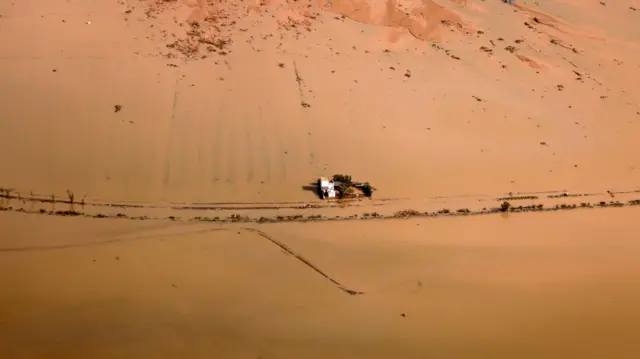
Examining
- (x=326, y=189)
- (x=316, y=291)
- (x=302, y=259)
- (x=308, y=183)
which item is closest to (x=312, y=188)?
(x=308, y=183)

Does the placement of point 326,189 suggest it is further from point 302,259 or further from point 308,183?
point 302,259

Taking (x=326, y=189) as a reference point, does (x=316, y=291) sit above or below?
below

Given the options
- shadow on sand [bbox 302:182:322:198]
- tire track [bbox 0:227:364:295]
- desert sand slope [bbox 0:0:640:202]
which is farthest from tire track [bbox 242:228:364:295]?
shadow on sand [bbox 302:182:322:198]

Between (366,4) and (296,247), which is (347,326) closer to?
(296,247)

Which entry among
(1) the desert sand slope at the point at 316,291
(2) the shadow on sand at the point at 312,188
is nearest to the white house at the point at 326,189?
(2) the shadow on sand at the point at 312,188

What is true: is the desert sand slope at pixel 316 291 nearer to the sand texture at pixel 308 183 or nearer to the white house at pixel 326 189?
the sand texture at pixel 308 183

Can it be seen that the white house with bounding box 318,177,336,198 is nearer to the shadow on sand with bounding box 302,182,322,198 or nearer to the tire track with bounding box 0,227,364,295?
the shadow on sand with bounding box 302,182,322,198
